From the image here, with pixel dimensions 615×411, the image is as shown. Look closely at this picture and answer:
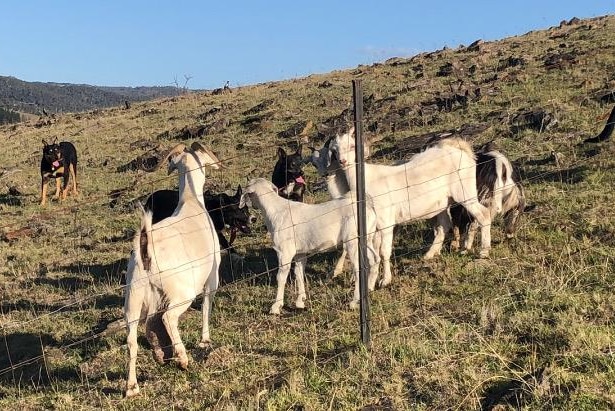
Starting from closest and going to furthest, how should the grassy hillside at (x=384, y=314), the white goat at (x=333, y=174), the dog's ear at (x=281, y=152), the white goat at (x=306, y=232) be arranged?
the grassy hillside at (x=384, y=314), the white goat at (x=306, y=232), the white goat at (x=333, y=174), the dog's ear at (x=281, y=152)

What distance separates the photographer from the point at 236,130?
21688 millimetres

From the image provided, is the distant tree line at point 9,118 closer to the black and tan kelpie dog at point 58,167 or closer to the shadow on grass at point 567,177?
the black and tan kelpie dog at point 58,167

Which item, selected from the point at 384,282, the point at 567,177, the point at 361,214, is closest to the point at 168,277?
the point at 361,214

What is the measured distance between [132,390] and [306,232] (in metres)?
2.78

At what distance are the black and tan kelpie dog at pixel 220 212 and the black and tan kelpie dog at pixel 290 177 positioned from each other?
754mm

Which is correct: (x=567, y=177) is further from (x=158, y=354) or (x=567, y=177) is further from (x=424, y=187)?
(x=158, y=354)

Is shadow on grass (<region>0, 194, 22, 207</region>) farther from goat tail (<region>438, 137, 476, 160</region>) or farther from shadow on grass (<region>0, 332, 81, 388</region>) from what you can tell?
goat tail (<region>438, 137, 476, 160</region>)

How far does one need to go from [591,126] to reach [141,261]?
10.8 m

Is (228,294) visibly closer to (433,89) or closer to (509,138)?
(509,138)

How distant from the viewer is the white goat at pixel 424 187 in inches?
299

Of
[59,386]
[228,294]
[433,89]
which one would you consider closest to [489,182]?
[228,294]

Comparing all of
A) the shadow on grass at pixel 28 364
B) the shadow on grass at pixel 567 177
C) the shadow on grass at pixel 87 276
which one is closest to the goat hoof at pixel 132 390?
the shadow on grass at pixel 28 364

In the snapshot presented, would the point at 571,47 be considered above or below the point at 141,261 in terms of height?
above

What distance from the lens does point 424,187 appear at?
786cm
